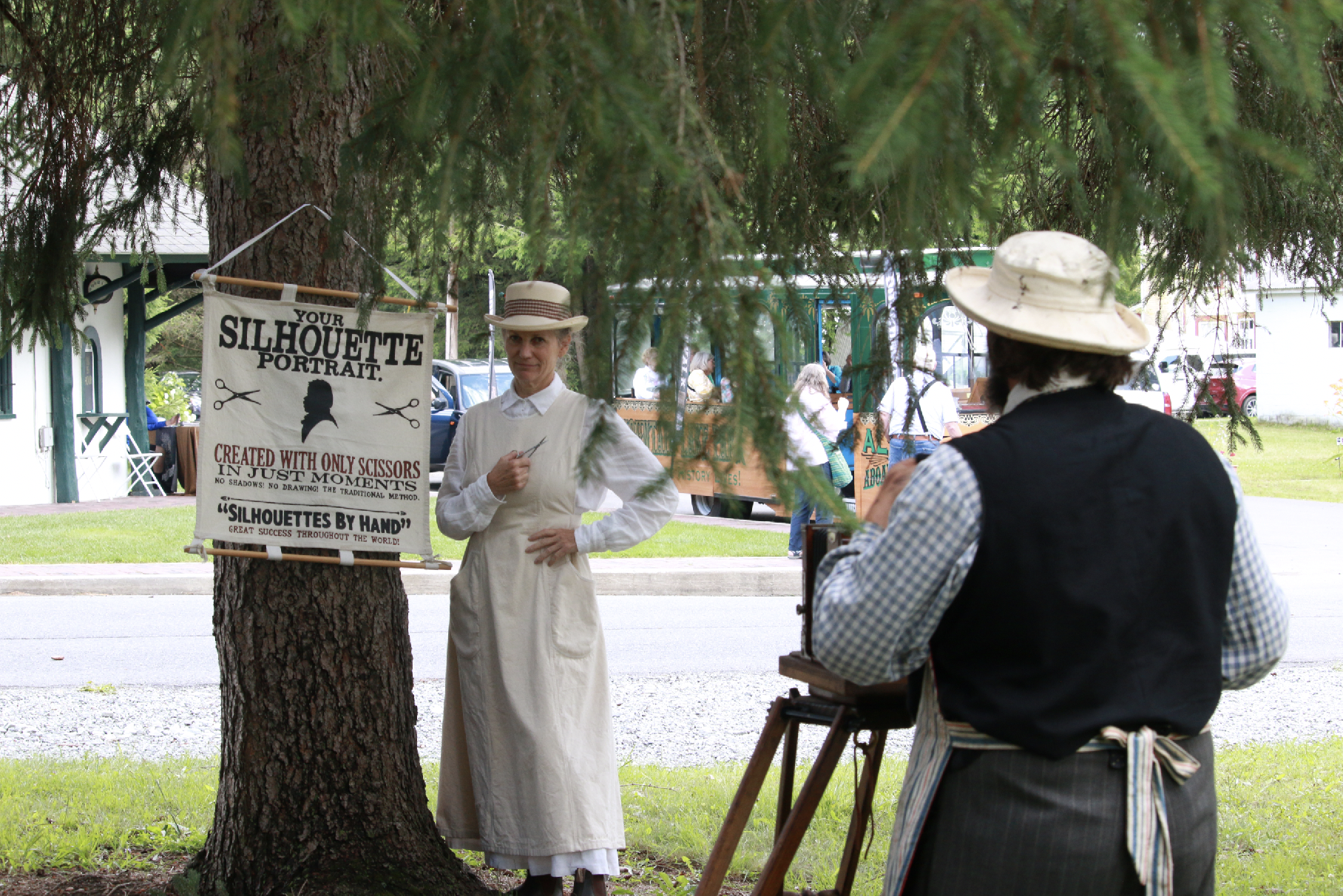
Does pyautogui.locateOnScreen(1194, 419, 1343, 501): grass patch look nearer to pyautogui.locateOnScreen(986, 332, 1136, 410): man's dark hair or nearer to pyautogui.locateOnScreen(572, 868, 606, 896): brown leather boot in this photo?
pyautogui.locateOnScreen(572, 868, 606, 896): brown leather boot

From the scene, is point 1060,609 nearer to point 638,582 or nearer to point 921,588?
point 921,588

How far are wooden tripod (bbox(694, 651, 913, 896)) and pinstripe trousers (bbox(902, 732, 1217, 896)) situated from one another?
535 mm

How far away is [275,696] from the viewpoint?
3695 mm

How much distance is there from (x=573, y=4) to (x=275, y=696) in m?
2.44

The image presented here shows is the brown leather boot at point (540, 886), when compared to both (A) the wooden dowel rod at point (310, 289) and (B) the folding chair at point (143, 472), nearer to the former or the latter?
(A) the wooden dowel rod at point (310, 289)

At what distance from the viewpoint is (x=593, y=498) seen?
3988 millimetres

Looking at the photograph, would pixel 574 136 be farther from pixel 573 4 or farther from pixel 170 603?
pixel 170 603

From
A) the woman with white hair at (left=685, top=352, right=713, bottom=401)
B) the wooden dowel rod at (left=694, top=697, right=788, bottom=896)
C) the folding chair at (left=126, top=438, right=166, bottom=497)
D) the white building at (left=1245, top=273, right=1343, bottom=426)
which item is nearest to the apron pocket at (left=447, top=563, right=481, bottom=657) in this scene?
the wooden dowel rod at (left=694, top=697, right=788, bottom=896)

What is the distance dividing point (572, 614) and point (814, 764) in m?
1.35

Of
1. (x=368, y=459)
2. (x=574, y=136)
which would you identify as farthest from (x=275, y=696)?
(x=574, y=136)

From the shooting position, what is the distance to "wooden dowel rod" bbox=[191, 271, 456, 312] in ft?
11.5

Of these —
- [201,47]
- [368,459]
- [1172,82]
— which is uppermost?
[201,47]

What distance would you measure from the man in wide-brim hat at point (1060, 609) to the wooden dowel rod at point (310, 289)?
1.86 metres

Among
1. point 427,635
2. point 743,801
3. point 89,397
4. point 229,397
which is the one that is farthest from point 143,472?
point 743,801
